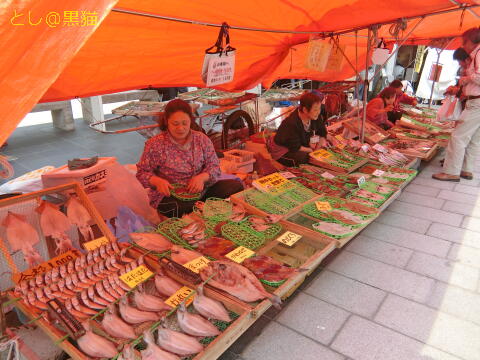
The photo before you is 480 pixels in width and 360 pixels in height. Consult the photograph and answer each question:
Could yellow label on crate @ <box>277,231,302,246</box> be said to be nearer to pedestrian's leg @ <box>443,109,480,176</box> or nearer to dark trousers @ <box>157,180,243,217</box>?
dark trousers @ <box>157,180,243,217</box>

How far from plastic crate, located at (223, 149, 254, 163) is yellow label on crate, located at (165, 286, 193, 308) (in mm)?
3337

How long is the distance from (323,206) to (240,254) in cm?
123

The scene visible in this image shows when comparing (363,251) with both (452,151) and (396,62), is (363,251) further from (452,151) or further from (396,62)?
(396,62)

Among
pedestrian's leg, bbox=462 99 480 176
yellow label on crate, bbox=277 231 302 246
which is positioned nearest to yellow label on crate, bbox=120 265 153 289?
yellow label on crate, bbox=277 231 302 246

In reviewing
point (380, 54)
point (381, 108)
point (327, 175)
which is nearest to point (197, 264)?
point (327, 175)

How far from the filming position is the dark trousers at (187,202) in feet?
11.8

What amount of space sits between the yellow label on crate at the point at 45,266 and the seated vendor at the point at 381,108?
6.30 m

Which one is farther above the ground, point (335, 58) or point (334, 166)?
point (335, 58)

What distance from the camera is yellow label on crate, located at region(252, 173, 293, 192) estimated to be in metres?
3.45

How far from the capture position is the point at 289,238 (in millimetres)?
2609

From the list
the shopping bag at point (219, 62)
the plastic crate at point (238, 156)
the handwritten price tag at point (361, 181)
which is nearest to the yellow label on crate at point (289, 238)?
the handwritten price tag at point (361, 181)

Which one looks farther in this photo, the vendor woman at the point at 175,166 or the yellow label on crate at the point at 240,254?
the vendor woman at the point at 175,166

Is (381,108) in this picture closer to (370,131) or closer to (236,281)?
(370,131)

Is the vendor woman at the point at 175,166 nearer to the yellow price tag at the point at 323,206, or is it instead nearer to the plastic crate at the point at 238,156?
the yellow price tag at the point at 323,206
